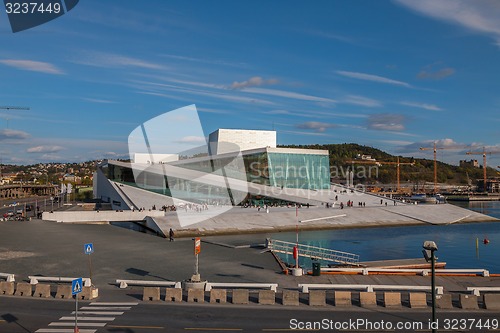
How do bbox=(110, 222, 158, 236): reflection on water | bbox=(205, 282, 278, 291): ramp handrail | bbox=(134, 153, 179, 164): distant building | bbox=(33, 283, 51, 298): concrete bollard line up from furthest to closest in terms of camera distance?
bbox=(134, 153, 179, 164): distant building
bbox=(110, 222, 158, 236): reflection on water
bbox=(205, 282, 278, 291): ramp handrail
bbox=(33, 283, 51, 298): concrete bollard

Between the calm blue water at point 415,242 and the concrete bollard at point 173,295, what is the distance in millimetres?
14389

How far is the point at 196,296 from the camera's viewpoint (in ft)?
55.6

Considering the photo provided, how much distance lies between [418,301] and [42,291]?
14.6m

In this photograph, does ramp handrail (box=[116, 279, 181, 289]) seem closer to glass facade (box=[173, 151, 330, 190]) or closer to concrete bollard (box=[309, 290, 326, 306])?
concrete bollard (box=[309, 290, 326, 306])

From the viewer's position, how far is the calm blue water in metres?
34.5

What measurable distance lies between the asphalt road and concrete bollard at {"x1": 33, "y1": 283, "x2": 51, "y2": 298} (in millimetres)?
1146

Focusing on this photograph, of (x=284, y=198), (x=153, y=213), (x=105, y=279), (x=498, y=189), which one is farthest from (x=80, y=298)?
(x=498, y=189)

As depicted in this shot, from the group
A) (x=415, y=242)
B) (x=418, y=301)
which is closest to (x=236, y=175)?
(x=415, y=242)

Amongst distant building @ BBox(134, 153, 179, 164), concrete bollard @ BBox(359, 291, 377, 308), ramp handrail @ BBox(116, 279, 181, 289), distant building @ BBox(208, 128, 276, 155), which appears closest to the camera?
concrete bollard @ BBox(359, 291, 377, 308)

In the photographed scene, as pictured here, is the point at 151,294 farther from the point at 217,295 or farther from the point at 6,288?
the point at 6,288

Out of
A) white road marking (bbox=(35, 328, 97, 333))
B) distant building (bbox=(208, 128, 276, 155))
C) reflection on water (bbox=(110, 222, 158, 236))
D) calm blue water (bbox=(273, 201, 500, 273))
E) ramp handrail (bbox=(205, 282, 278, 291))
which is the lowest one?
calm blue water (bbox=(273, 201, 500, 273))
